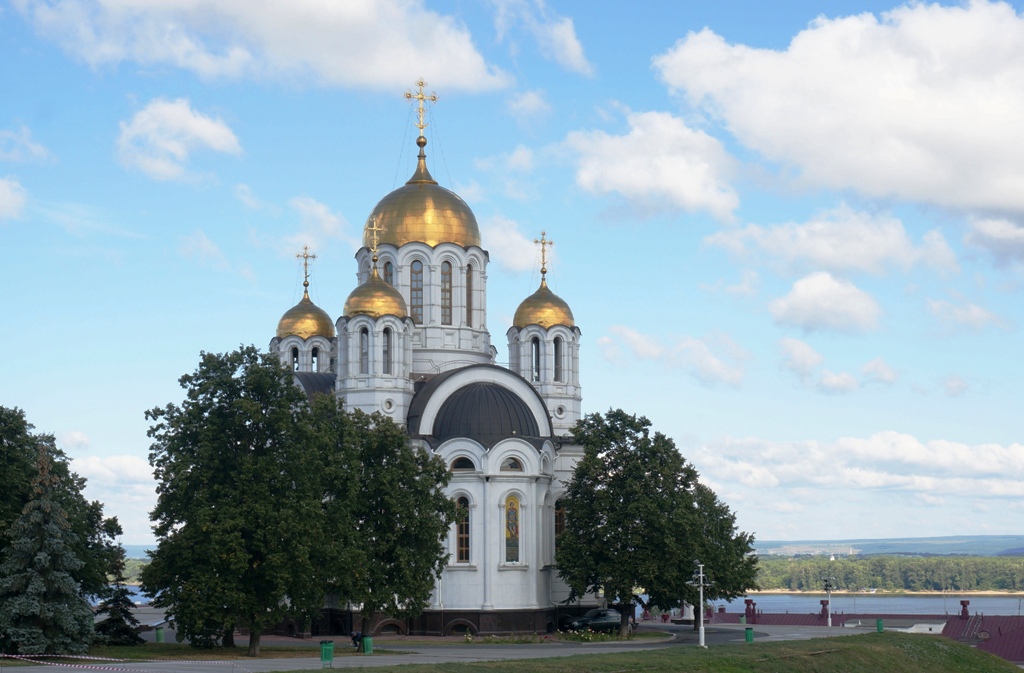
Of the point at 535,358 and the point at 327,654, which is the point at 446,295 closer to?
the point at 535,358

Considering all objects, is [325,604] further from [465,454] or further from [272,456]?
[272,456]

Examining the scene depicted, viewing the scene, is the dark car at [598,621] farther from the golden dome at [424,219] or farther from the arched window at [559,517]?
the golden dome at [424,219]

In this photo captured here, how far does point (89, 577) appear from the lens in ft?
126

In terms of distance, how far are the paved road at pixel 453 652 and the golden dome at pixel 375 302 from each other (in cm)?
1161

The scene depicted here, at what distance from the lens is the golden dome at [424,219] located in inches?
2153

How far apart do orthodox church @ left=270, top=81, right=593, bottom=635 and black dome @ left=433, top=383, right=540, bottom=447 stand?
0.05 meters

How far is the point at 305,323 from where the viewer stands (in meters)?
60.0

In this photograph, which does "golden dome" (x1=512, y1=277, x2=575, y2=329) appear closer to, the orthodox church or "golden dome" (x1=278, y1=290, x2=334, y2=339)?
the orthodox church

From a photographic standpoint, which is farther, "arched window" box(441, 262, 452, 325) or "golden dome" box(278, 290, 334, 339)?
"golden dome" box(278, 290, 334, 339)

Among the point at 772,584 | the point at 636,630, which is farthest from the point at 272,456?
the point at 772,584

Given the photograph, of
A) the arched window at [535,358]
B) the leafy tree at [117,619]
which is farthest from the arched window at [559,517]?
the leafy tree at [117,619]

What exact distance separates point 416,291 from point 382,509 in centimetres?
1308

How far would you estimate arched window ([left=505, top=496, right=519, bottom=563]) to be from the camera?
48.8 metres

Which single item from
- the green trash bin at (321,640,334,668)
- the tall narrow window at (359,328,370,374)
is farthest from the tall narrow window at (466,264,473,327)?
the green trash bin at (321,640,334,668)
